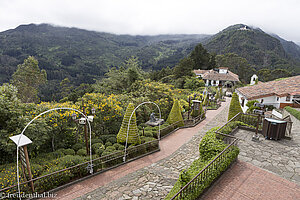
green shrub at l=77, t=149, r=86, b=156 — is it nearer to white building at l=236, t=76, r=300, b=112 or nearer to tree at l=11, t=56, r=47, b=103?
white building at l=236, t=76, r=300, b=112

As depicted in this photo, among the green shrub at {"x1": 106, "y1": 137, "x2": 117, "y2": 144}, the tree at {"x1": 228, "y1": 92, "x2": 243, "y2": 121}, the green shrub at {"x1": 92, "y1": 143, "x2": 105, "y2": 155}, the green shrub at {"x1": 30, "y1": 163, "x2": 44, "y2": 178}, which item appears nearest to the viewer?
the green shrub at {"x1": 30, "y1": 163, "x2": 44, "y2": 178}

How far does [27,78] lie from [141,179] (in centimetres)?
3263

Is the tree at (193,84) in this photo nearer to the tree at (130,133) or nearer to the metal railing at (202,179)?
the tree at (130,133)

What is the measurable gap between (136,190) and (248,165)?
518cm

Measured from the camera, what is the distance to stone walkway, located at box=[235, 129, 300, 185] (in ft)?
25.1

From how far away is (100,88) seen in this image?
3102cm

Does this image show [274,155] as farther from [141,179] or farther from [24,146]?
[24,146]

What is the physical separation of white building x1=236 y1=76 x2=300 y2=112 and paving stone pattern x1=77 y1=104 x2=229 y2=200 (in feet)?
41.4

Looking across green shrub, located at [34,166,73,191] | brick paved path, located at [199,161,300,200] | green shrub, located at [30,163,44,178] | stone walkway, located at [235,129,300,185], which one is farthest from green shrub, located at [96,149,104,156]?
stone walkway, located at [235,129,300,185]

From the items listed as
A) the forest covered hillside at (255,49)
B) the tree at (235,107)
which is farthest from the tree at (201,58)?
the forest covered hillside at (255,49)

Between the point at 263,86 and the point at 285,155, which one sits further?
the point at 263,86

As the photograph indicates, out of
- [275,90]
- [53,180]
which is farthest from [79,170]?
[275,90]

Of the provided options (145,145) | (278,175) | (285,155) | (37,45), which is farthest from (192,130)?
(37,45)

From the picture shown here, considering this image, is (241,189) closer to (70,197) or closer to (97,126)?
(70,197)
